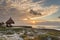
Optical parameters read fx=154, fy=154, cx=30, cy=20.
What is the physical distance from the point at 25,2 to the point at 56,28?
1.08m

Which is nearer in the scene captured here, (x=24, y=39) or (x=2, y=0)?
(x=24, y=39)

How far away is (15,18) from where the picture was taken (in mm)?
4055

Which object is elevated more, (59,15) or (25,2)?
(25,2)

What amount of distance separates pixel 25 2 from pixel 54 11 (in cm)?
81

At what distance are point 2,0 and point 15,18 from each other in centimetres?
62

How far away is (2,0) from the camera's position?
4172 mm

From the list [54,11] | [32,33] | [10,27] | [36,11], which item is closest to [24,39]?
[32,33]

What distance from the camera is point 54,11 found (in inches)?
160

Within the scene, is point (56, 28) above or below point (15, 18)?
below

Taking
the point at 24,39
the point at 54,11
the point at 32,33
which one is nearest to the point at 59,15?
the point at 54,11

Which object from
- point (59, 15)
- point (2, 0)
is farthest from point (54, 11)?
point (2, 0)

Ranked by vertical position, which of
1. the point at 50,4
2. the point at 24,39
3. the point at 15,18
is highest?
the point at 50,4

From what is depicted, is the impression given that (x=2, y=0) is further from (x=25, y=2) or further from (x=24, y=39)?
(x=24, y=39)

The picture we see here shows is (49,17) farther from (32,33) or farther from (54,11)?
(32,33)
